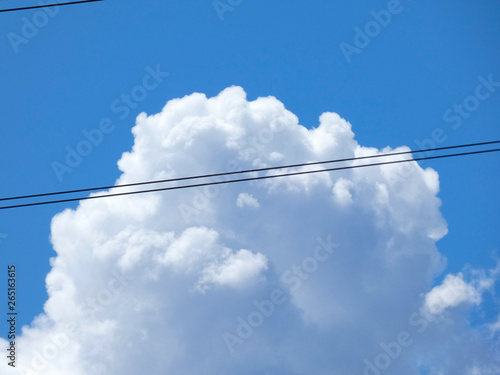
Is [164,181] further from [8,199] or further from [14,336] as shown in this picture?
[14,336]

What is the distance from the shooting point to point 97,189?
1334 cm

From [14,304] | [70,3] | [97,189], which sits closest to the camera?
[97,189]

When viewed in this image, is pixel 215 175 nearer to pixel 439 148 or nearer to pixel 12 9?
pixel 439 148

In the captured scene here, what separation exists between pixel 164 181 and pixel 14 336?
11529 mm

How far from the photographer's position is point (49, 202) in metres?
13.7

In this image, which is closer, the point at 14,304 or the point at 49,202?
the point at 49,202

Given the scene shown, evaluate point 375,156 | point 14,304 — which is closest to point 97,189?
point 375,156

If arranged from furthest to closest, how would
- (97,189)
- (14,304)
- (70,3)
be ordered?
1. (14,304)
2. (70,3)
3. (97,189)

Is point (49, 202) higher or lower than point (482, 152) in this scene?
lower

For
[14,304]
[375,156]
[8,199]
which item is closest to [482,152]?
[375,156]

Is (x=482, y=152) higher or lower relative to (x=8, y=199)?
higher

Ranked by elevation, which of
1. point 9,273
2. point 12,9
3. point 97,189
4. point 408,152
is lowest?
point 97,189

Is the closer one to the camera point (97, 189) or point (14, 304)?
point (97, 189)

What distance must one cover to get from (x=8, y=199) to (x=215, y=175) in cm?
500
